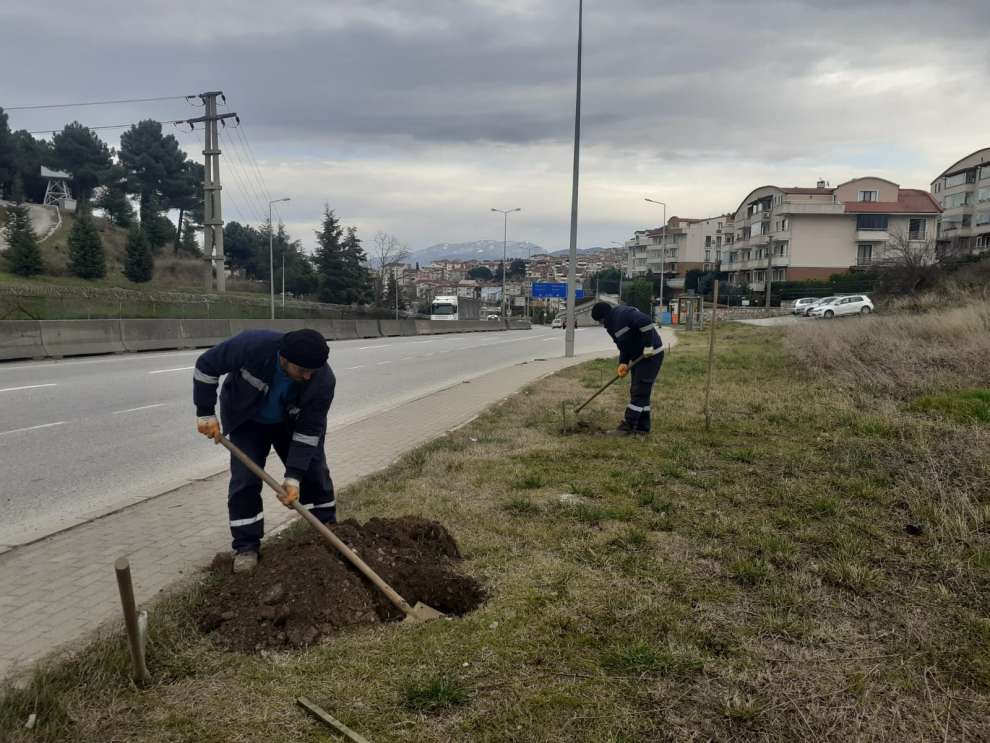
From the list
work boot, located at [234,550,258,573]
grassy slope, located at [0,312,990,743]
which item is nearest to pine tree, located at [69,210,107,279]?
grassy slope, located at [0,312,990,743]

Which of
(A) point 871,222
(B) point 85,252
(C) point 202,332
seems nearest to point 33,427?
(C) point 202,332

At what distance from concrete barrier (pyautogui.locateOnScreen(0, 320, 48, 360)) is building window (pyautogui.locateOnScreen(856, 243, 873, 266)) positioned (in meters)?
70.4

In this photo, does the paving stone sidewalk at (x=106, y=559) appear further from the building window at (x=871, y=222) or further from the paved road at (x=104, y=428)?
the building window at (x=871, y=222)

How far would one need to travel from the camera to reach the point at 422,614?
11.3 ft

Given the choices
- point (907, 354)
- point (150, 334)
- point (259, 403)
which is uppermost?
point (259, 403)

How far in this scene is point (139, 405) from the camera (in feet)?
32.4

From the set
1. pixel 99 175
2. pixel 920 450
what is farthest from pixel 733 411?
pixel 99 175

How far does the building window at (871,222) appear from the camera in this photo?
220ft

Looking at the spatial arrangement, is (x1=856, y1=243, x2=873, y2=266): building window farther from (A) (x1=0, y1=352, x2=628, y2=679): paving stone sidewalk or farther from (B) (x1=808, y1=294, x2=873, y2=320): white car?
(A) (x1=0, y1=352, x2=628, y2=679): paving stone sidewalk

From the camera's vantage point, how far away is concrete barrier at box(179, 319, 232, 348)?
2111cm

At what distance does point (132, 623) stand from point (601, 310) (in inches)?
249

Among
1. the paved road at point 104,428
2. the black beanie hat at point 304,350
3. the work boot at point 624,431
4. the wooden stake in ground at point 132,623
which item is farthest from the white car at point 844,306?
the wooden stake in ground at point 132,623

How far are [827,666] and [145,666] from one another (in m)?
2.80

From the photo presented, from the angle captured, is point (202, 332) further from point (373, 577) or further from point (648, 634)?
point (648, 634)
